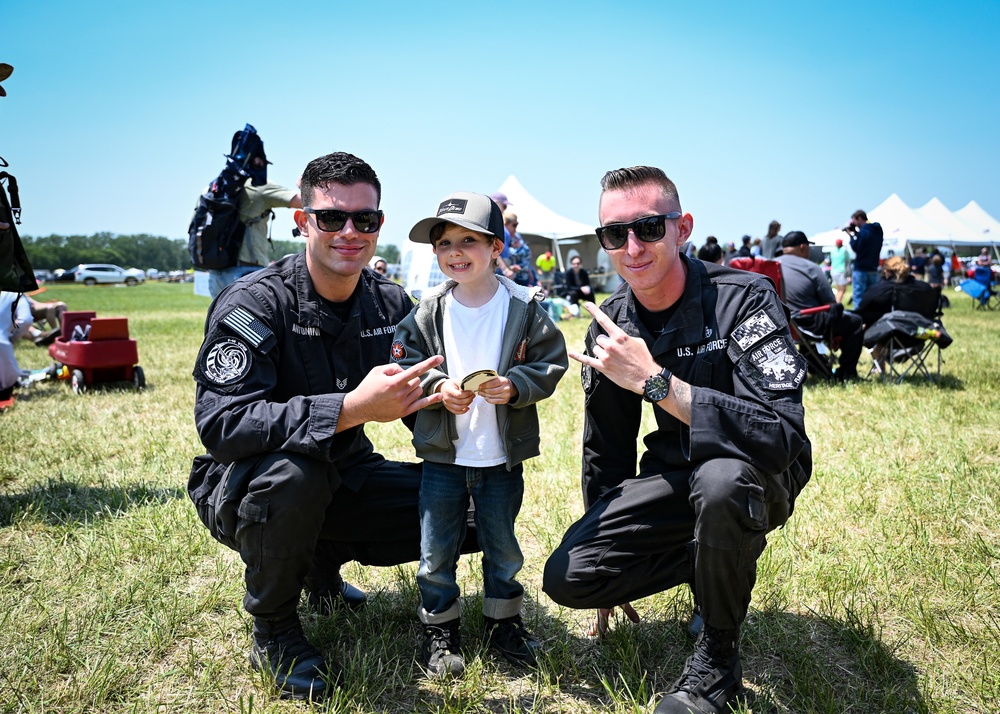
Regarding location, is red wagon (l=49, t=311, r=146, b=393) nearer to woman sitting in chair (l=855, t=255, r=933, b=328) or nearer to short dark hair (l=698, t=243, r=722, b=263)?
woman sitting in chair (l=855, t=255, r=933, b=328)

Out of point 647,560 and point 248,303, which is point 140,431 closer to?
point 248,303

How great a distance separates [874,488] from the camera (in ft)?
14.0

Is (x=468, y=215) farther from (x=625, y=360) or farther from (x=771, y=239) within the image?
(x=771, y=239)

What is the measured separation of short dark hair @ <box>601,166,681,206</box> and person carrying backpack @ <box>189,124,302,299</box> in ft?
13.9

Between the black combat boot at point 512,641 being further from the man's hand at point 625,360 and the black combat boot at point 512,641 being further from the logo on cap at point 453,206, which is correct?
the logo on cap at point 453,206

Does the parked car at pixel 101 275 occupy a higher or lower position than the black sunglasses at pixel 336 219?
lower

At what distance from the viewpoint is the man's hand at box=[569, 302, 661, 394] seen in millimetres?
2342

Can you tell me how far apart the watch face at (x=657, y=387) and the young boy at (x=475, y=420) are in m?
0.41

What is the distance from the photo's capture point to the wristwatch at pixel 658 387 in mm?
2305

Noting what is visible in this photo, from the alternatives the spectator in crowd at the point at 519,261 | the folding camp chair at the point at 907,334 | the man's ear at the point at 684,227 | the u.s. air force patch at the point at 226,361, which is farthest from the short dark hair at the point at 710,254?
the u.s. air force patch at the point at 226,361

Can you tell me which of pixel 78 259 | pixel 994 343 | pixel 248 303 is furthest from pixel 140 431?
pixel 78 259

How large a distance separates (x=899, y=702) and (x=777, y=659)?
16.7 inches

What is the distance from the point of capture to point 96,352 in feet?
25.6

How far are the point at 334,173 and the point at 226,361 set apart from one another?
0.84 meters
